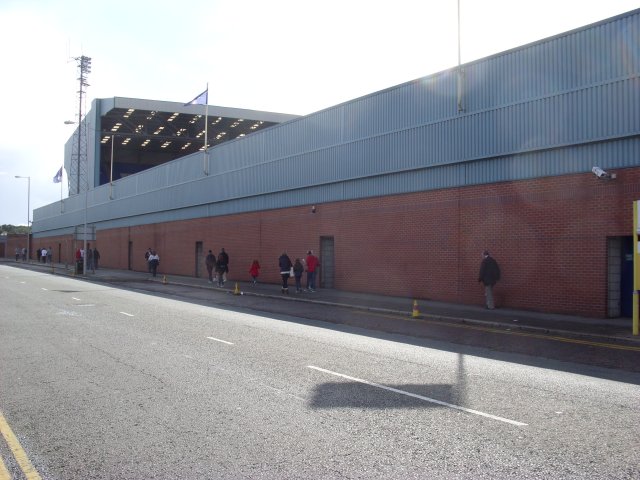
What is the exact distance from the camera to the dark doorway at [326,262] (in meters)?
26.7

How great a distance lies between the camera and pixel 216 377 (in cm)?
848

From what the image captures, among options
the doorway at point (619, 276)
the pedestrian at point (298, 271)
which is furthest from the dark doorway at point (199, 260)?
the doorway at point (619, 276)

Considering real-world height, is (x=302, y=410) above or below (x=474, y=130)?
below

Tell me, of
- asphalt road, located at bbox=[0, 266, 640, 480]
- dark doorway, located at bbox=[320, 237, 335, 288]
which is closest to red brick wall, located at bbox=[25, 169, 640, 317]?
dark doorway, located at bbox=[320, 237, 335, 288]

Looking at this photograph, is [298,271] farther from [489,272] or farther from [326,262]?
[489,272]

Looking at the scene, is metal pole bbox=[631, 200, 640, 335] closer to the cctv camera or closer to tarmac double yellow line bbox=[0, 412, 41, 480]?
the cctv camera

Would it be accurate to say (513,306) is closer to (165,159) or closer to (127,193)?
(127,193)

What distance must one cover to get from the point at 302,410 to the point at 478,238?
551 inches

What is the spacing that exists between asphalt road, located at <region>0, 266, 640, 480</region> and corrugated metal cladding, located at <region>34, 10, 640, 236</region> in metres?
8.15

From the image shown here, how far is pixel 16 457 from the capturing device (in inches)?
206

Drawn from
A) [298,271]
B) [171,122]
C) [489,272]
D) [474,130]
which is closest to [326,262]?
[298,271]

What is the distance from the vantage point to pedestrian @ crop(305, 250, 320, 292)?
80.8ft

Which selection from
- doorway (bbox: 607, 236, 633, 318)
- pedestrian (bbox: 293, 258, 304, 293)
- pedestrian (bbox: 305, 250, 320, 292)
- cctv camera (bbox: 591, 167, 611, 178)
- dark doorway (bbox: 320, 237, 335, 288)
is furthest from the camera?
dark doorway (bbox: 320, 237, 335, 288)

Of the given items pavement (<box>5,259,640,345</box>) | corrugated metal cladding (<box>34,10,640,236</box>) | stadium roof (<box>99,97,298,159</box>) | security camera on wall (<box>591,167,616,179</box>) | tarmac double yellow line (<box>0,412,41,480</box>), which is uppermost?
stadium roof (<box>99,97,298,159</box>)
